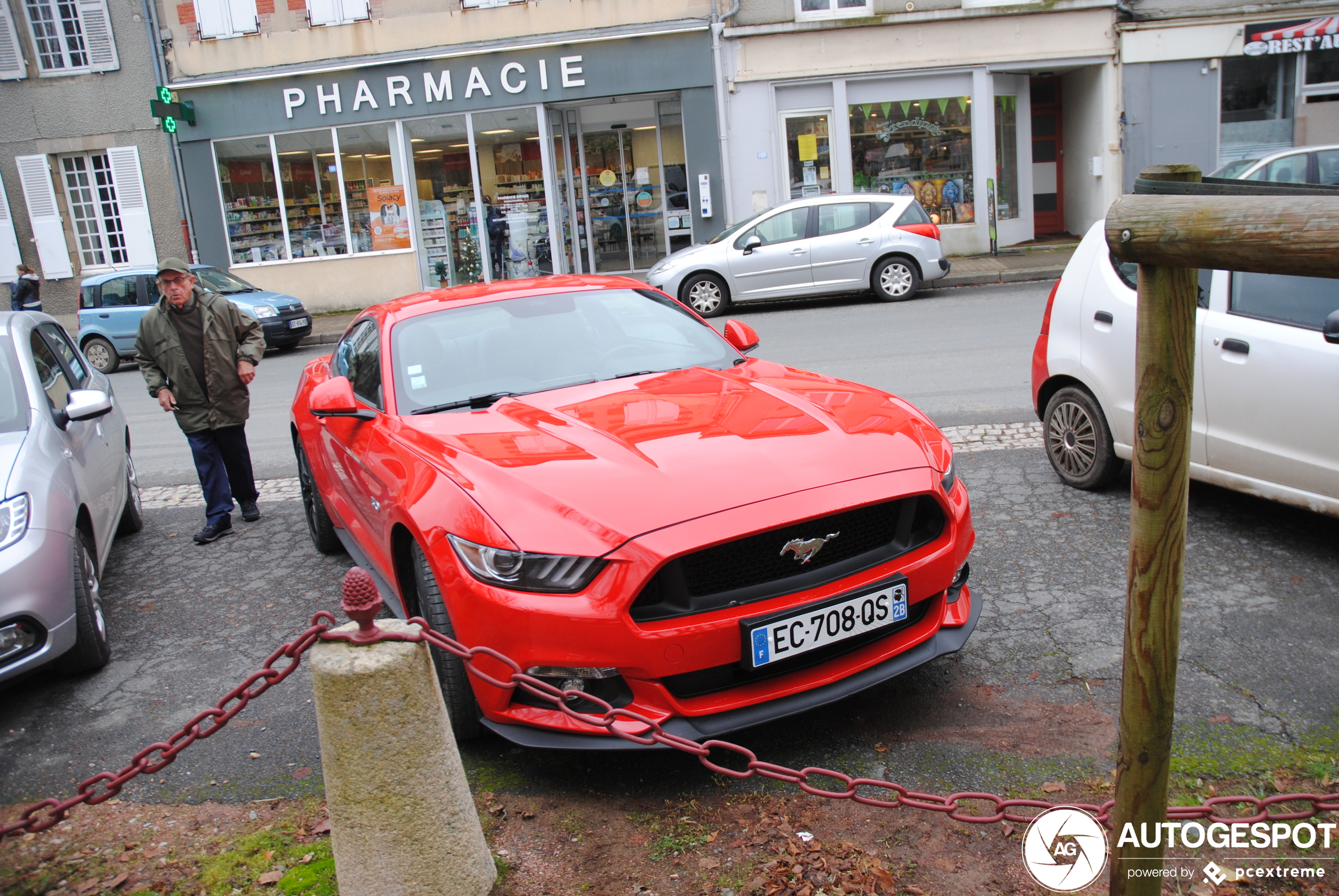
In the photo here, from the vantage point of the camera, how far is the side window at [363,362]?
15.4 feet

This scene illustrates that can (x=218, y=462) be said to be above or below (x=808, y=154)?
below

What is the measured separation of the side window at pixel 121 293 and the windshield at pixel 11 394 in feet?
42.8

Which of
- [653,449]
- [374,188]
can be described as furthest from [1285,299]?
[374,188]

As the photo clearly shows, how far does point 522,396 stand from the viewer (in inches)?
173

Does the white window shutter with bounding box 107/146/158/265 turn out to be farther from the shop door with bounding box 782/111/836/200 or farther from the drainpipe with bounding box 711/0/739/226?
the shop door with bounding box 782/111/836/200

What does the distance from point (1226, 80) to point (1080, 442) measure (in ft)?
55.5

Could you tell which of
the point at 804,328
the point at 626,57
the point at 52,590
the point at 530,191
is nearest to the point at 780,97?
the point at 626,57

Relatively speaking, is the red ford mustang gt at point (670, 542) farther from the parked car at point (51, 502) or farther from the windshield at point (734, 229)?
the windshield at point (734, 229)

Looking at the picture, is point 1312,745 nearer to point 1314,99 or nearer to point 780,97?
point 780,97

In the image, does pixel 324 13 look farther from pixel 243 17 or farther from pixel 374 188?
pixel 374 188

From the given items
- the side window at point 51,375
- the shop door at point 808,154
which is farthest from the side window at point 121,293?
the side window at point 51,375

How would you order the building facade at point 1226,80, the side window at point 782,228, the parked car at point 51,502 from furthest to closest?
the building facade at point 1226,80
the side window at point 782,228
the parked car at point 51,502

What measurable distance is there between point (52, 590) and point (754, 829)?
3051 millimetres

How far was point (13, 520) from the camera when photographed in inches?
168
